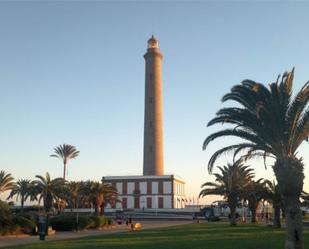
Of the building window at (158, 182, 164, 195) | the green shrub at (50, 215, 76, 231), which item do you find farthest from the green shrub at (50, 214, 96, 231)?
the building window at (158, 182, 164, 195)

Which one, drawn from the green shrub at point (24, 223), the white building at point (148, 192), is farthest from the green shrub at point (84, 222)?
the white building at point (148, 192)

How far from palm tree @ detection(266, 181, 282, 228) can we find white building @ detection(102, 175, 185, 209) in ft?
166

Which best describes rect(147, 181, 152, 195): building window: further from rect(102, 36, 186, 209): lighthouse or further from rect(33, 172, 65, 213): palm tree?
rect(33, 172, 65, 213): palm tree

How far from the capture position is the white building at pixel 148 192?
3735 inches

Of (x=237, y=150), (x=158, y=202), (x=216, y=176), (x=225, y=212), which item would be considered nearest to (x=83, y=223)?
(x=216, y=176)

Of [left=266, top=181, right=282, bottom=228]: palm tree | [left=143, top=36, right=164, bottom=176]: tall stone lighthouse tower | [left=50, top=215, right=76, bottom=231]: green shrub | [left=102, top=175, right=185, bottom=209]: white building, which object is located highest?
[left=143, top=36, right=164, bottom=176]: tall stone lighthouse tower

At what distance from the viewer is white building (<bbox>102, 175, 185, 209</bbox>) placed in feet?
311

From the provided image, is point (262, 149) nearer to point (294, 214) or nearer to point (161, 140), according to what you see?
point (294, 214)

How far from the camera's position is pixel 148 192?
96.2 meters

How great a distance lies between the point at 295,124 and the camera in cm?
2152

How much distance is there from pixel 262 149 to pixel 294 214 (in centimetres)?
352

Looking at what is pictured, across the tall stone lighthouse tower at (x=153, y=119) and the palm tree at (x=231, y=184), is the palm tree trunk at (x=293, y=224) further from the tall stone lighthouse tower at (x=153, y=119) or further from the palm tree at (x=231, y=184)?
the tall stone lighthouse tower at (x=153, y=119)

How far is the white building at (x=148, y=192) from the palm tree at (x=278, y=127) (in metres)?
72.4

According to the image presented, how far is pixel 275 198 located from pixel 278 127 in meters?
24.3
